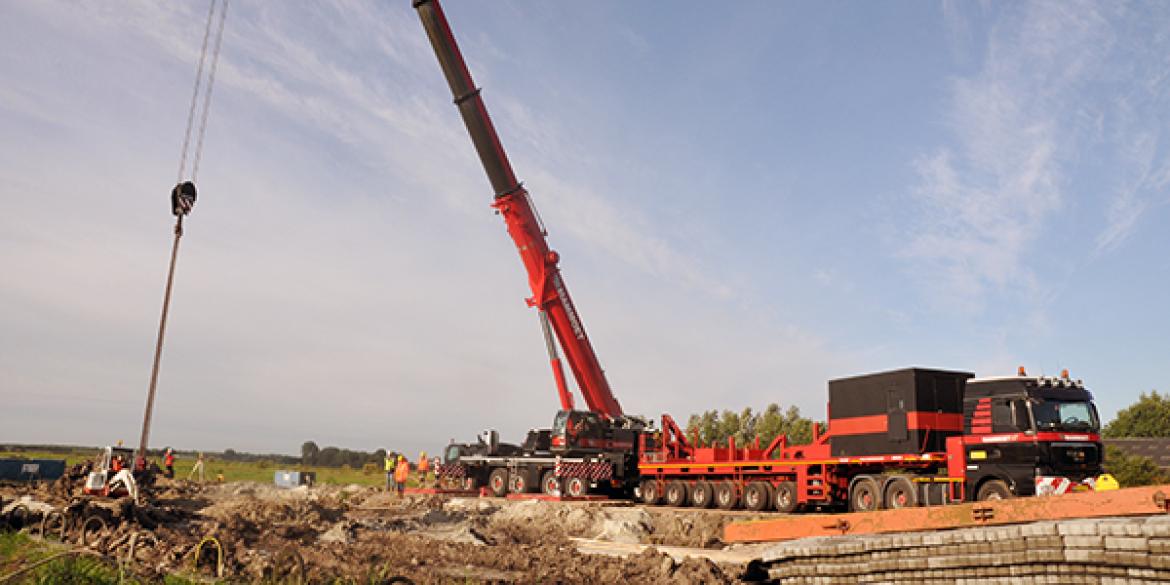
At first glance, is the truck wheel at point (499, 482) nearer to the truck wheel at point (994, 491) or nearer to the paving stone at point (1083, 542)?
the truck wheel at point (994, 491)

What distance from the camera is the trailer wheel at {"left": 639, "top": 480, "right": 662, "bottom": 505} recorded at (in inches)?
955

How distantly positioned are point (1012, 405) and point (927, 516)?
9.88 metres

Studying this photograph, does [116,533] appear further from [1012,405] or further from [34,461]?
[34,461]

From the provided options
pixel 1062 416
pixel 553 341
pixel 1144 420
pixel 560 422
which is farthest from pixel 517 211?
pixel 1144 420

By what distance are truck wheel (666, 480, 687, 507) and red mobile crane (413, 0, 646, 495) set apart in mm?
2373

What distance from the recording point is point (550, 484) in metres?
26.1

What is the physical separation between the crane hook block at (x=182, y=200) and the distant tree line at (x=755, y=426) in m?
28.4

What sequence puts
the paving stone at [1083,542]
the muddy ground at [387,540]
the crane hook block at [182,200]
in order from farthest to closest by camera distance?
the crane hook block at [182,200]
the muddy ground at [387,540]
the paving stone at [1083,542]

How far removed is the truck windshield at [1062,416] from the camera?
15016 mm

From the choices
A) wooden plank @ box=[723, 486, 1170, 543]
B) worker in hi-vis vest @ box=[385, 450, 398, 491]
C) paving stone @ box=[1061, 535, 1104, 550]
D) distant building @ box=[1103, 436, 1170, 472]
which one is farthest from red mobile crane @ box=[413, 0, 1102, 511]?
distant building @ box=[1103, 436, 1170, 472]

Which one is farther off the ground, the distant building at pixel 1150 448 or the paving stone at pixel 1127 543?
the distant building at pixel 1150 448

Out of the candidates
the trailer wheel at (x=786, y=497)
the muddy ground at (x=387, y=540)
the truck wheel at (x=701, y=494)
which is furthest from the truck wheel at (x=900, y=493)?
the truck wheel at (x=701, y=494)

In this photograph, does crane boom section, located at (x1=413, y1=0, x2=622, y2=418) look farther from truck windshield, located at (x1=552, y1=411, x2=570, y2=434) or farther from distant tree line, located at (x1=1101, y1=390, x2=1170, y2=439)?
distant tree line, located at (x1=1101, y1=390, x2=1170, y2=439)

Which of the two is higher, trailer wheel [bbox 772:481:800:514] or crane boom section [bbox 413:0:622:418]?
crane boom section [bbox 413:0:622:418]
